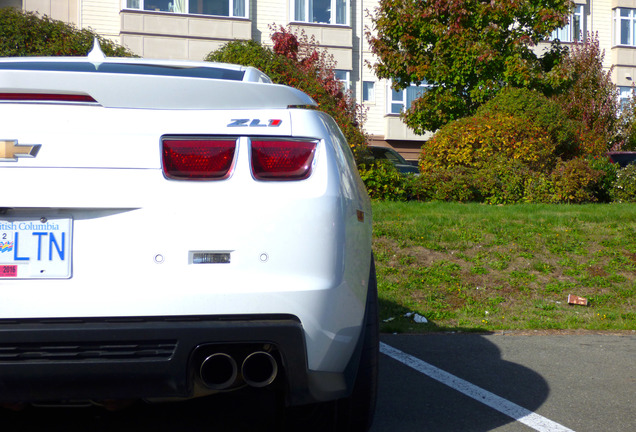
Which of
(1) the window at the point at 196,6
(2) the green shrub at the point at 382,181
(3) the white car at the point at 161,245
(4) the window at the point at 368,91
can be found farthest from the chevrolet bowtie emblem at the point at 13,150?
(4) the window at the point at 368,91

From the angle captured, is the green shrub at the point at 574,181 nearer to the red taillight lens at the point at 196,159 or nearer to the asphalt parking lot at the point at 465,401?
the asphalt parking lot at the point at 465,401

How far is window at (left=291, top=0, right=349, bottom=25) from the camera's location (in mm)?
25188

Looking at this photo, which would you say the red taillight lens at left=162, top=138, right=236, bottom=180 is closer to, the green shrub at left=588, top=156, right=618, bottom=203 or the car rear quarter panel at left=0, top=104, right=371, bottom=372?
the car rear quarter panel at left=0, top=104, right=371, bottom=372

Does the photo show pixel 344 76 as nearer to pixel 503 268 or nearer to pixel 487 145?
pixel 487 145

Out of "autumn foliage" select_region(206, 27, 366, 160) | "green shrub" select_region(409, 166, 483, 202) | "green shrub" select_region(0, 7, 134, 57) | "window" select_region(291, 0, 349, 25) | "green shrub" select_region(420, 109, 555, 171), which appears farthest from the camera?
"window" select_region(291, 0, 349, 25)

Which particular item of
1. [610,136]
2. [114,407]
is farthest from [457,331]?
[610,136]

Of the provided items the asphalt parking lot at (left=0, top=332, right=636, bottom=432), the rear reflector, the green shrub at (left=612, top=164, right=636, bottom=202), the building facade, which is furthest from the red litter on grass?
the building facade

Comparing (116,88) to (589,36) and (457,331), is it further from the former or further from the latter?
(589,36)

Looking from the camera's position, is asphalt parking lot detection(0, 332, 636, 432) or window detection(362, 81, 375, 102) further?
window detection(362, 81, 375, 102)

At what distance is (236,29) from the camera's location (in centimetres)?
2391

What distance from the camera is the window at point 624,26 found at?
29.3 meters

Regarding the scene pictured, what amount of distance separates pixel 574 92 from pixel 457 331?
19.3 meters

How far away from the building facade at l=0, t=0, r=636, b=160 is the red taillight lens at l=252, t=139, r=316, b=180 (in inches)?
693

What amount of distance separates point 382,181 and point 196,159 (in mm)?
9744
